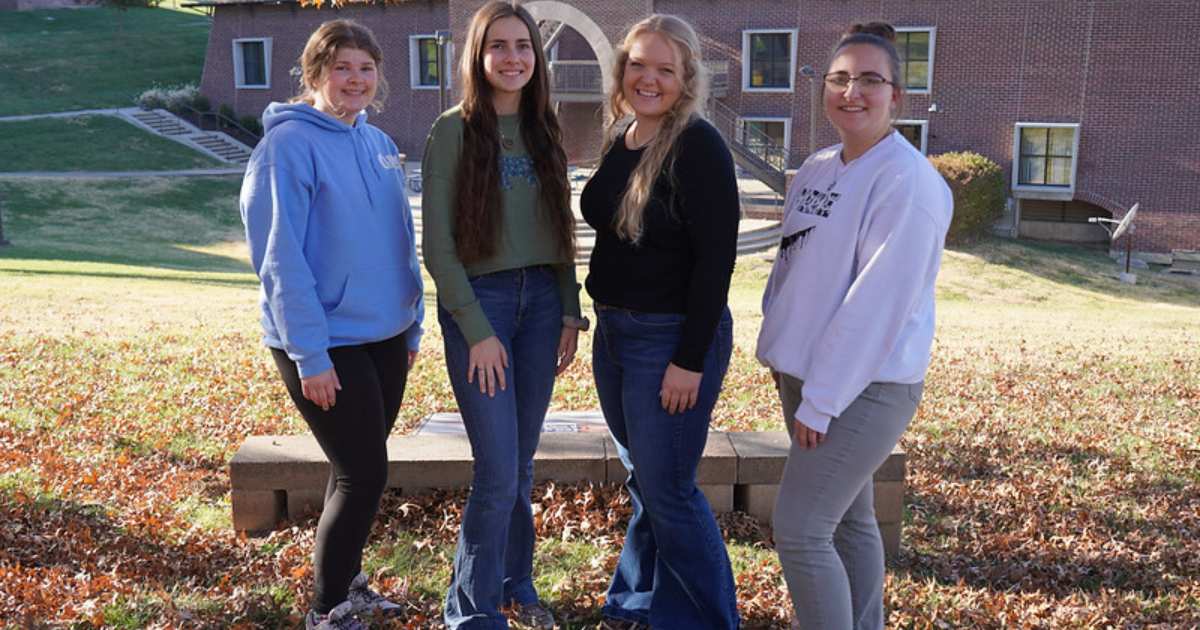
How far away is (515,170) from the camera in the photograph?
3275mm

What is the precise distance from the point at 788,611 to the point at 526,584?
95 cm

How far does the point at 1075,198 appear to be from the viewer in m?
27.4

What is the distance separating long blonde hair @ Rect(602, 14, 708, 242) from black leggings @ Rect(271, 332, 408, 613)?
0.92 meters

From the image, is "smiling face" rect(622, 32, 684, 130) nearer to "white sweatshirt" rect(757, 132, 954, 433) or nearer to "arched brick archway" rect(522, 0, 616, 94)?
"white sweatshirt" rect(757, 132, 954, 433)

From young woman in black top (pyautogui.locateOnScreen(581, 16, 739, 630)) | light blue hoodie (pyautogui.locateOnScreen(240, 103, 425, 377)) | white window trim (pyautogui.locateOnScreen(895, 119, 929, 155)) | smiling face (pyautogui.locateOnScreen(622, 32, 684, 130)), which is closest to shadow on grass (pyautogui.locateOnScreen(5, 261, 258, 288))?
light blue hoodie (pyautogui.locateOnScreen(240, 103, 425, 377))

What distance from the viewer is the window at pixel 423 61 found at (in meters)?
34.4

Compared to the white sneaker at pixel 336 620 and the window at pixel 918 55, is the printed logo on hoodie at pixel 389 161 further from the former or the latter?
the window at pixel 918 55

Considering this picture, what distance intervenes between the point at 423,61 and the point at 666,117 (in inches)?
1308

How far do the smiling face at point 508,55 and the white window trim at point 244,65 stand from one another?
35955 millimetres

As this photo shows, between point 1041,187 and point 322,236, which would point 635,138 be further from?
point 1041,187

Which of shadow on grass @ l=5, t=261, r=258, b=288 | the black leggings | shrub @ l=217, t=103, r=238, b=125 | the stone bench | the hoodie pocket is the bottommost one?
shadow on grass @ l=5, t=261, r=258, b=288

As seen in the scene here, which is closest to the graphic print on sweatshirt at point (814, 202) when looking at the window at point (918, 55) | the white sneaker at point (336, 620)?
the white sneaker at point (336, 620)

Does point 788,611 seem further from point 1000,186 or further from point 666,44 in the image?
point 1000,186

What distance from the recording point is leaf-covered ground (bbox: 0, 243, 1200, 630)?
12.5 feet
